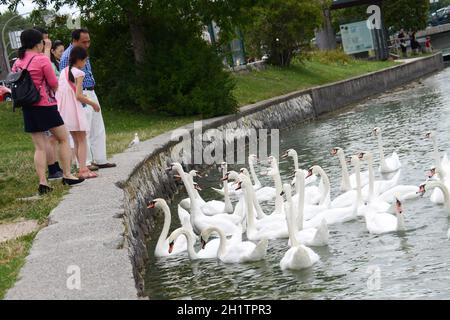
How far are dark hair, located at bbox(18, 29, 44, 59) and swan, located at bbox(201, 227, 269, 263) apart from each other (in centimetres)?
334

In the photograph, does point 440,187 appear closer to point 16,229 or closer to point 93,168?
point 16,229

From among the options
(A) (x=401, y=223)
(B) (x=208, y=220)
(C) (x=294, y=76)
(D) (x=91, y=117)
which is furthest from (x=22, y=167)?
(C) (x=294, y=76)

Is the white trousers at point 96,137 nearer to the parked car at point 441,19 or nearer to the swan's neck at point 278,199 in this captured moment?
the swan's neck at point 278,199

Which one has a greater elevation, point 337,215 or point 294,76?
point 294,76

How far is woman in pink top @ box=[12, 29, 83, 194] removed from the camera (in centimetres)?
1201

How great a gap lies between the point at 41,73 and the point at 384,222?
4.62 m

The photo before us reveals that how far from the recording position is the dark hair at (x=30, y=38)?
39.2 ft

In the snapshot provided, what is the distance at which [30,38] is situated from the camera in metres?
12.0

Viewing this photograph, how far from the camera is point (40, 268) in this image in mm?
7938

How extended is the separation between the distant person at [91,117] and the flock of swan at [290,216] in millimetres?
1118

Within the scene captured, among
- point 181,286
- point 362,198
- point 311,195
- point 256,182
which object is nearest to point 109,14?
point 256,182

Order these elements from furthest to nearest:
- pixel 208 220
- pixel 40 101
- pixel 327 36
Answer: pixel 327 36 < pixel 208 220 < pixel 40 101
